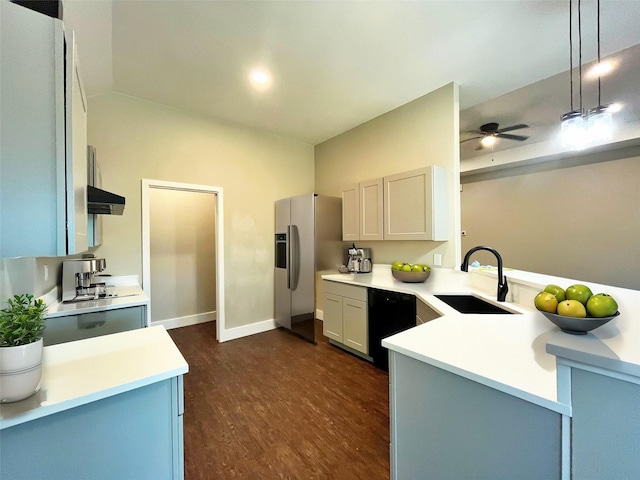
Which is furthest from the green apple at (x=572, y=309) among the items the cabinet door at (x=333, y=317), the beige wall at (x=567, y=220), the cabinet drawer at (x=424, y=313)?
the beige wall at (x=567, y=220)

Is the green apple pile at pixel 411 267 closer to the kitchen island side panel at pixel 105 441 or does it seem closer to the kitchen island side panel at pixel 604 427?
the kitchen island side panel at pixel 604 427

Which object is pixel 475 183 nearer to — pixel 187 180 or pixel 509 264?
pixel 509 264

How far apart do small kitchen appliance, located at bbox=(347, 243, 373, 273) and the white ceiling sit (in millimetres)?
1865

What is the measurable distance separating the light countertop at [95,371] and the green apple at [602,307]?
1.42m

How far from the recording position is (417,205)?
285 centimetres

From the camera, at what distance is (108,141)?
9.52ft

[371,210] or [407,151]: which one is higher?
[407,151]

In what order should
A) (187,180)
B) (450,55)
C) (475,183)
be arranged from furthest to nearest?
(475,183) < (187,180) < (450,55)

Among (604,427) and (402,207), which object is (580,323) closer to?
(604,427)

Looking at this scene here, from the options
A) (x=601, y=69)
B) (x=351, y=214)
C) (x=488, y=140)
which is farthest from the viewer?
(x=488, y=140)

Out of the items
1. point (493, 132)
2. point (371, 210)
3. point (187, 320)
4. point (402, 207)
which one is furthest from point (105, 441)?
point (493, 132)

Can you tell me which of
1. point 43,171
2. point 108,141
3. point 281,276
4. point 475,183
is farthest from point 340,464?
point 475,183

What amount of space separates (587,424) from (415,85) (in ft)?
9.96

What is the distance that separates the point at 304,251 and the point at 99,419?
279 centimetres
